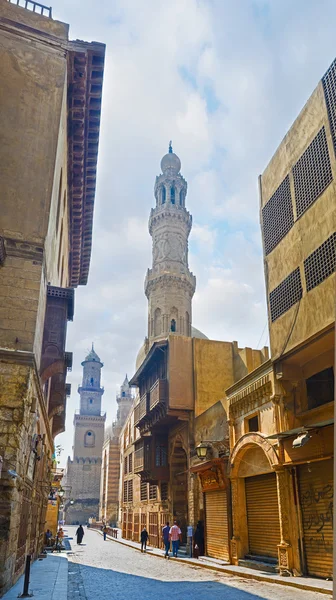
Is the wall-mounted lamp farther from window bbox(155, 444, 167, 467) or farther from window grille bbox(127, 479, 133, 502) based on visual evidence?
window grille bbox(127, 479, 133, 502)

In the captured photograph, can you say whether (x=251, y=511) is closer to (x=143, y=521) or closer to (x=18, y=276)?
(x=18, y=276)

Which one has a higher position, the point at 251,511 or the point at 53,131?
the point at 53,131

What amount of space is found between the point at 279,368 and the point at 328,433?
262cm

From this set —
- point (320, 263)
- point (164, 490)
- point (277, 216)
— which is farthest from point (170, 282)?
point (320, 263)

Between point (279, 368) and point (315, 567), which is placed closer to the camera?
point (315, 567)

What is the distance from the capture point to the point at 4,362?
991 centimetres

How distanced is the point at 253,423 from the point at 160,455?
460 inches

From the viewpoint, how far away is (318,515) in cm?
1130

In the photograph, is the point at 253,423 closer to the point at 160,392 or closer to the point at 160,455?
the point at 160,392

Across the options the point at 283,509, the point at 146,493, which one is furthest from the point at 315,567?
the point at 146,493

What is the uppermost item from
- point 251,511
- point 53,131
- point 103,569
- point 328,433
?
point 53,131

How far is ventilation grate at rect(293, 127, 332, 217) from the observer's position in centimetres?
1189

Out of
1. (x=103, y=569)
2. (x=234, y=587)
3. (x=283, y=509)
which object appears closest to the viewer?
(x=234, y=587)

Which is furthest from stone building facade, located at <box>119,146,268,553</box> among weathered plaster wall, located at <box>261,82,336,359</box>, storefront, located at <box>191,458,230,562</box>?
weathered plaster wall, located at <box>261,82,336,359</box>
